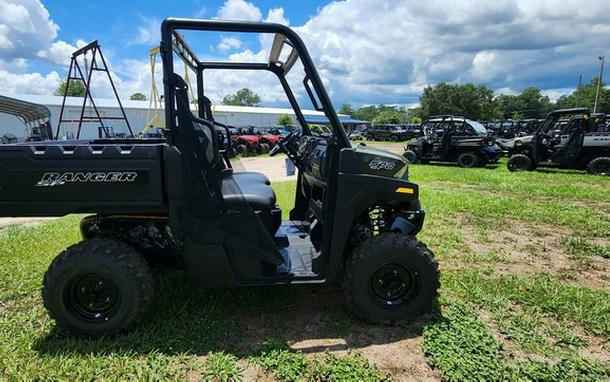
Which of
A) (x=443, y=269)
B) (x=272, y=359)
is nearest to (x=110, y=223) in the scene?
(x=272, y=359)

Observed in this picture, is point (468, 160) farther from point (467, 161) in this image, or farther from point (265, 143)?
point (265, 143)

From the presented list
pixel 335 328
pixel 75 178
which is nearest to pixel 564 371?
pixel 335 328

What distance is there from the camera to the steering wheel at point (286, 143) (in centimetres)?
405

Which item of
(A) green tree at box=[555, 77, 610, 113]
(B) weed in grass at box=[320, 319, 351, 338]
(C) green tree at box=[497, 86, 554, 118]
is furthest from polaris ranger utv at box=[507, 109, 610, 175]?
(C) green tree at box=[497, 86, 554, 118]

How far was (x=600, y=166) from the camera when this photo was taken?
39.2 feet

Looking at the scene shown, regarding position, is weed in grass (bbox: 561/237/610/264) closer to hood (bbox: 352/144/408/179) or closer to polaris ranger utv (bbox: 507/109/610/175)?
hood (bbox: 352/144/408/179)

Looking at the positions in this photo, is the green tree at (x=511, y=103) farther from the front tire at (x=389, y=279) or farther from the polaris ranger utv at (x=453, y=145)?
the front tire at (x=389, y=279)

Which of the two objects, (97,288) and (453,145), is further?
(453,145)

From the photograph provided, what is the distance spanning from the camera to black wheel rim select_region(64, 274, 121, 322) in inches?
115

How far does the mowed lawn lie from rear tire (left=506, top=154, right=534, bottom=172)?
920 centimetres

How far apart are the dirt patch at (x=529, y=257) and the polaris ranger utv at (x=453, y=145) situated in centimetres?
945

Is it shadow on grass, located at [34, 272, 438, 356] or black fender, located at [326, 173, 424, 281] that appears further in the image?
black fender, located at [326, 173, 424, 281]

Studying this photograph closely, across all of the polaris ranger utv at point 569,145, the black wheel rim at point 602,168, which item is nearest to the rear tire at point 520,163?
the polaris ranger utv at point 569,145

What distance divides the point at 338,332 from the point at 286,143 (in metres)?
1.98
